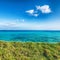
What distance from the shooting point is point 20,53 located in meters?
2.44

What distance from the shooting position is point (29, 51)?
8.05 ft

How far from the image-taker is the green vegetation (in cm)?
243

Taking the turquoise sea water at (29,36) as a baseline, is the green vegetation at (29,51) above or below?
below

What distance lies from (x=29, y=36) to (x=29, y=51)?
6.5 inches

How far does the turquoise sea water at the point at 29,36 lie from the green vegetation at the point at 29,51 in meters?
0.05

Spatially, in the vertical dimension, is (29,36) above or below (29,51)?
above

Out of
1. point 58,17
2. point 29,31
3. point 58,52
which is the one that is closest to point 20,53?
point 29,31

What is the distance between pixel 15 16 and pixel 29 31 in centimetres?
22

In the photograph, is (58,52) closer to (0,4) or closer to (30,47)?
(30,47)

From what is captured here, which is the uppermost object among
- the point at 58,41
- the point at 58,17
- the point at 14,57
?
the point at 58,17

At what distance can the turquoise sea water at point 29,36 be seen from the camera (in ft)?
8.10

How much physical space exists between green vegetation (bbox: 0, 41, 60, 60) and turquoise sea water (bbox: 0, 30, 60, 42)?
0.05 meters

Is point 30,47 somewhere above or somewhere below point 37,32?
below

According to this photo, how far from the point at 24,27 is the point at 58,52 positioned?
0.45m
